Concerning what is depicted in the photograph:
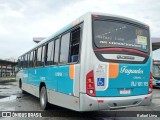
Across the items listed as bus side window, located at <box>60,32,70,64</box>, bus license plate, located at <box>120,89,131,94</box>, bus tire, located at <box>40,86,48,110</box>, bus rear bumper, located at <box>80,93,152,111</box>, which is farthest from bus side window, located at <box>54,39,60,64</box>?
bus license plate, located at <box>120,89,131,94</box>

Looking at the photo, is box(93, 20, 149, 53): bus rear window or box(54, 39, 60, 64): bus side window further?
box(54, 39, 60, 64): bus side window

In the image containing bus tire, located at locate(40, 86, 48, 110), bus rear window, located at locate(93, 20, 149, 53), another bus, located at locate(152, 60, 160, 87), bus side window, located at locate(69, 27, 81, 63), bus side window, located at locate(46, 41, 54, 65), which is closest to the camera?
bus rear window, located at locate(93, 20, 149, 53)

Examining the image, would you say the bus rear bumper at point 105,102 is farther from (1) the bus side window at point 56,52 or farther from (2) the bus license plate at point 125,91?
(1) the bus side window at point 56,52

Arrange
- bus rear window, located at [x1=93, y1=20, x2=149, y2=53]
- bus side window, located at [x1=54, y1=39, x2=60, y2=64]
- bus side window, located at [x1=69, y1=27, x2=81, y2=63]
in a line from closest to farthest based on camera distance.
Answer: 1. bus rear window, located at [x1=93, y1=20, x2=149, y2=53]
2. bus side window, located at [x1=69, y1=27, x2=81, y2=63]
3. bus side window, located at [x1=54, y1=39, x2=60, y2=64]

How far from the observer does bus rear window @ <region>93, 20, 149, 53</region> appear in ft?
23.2

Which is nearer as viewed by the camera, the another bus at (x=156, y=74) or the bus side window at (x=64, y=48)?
the bus side window at (x=64, y=48)

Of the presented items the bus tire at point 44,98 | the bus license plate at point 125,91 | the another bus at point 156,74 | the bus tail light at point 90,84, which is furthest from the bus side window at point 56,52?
the another bus at point 156,74


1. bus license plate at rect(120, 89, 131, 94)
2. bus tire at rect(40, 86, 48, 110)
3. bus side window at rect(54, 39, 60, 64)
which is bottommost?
bus tire at rect(40, 86, 48, 110)

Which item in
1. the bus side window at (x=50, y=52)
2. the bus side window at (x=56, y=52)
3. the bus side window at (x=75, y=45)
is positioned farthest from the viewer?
the bus side window at (x=50, y=52)

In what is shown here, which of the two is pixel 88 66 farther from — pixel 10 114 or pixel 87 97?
pixel 10 114

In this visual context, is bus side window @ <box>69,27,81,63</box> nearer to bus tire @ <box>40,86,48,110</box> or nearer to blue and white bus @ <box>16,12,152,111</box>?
blue and white bus @ <box>16,12,152,111</box>

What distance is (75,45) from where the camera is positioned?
7355 millimetres

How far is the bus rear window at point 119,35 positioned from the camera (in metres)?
7.06

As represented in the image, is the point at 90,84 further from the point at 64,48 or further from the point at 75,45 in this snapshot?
the point at 64,48
